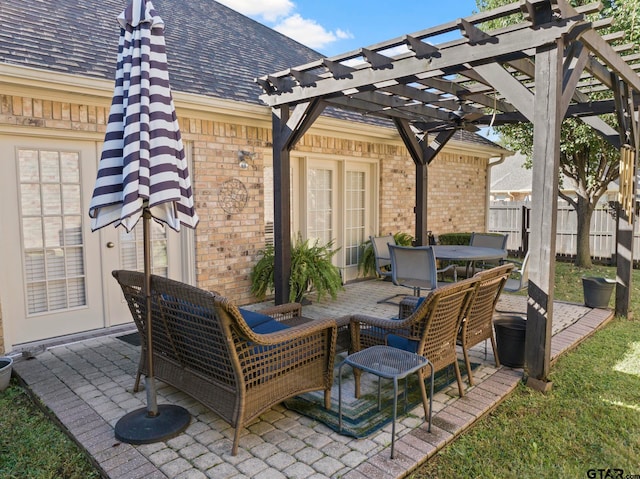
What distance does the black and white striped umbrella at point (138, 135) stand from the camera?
8.42 feet

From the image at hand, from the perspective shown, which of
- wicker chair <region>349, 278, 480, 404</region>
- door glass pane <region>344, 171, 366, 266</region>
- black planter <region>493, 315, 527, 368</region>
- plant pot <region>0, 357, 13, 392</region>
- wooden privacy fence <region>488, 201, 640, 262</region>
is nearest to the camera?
wicker chair <region>349, 278, 480, 404</region>

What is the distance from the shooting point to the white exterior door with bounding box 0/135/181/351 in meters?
4.35

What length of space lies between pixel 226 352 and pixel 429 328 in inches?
52.2

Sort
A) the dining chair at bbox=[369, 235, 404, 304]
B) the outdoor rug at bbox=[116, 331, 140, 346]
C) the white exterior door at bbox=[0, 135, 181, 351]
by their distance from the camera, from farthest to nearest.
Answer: the dining chair at bbox=[369, 235, 404, 304]
the outdoor rug at bbox=[116, 331, 140, 346]
the white exterior door at bbox=[0, 135, 181, 351]

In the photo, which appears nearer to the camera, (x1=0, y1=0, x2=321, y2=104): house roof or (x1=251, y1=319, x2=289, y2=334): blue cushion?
(x1=251, y1=319, x2=289, y2=334): blue cushion

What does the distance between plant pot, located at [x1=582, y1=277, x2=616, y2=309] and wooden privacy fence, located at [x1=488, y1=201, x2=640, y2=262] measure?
516 cm

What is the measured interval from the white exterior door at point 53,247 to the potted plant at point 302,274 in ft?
5.45

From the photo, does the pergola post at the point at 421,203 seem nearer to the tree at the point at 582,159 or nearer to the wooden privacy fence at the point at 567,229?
the tree at the point at 582,159

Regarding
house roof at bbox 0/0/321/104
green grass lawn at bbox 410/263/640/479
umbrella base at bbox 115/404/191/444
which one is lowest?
green grass lawn at bbox 410/263/640/479

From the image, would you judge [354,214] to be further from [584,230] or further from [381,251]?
[584,230]

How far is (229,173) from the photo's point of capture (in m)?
5.89

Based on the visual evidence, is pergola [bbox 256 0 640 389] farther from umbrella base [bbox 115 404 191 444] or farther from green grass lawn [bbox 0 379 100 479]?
green grass lawn [bbox 0 379 100 479]

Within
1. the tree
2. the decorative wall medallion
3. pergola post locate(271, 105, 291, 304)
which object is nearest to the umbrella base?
pergola post locate(271, 105, 291, 304)

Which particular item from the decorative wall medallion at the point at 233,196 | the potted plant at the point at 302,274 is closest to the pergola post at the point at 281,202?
the potted plant at the point at 302,274
